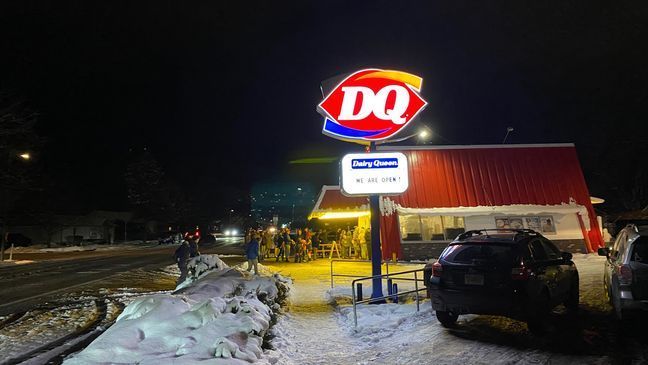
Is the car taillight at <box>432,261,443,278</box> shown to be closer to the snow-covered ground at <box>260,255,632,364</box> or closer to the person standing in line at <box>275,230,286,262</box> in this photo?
the snow-covered ground at <box>260,255,632,364</box>

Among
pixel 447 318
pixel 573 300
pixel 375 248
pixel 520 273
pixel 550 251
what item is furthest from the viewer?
pixel 375 248

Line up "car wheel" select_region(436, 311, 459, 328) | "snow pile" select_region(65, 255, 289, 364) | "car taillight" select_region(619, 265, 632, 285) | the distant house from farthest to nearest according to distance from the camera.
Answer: the distant house, "car wheel" select_region(436, 311, 459, 328), "car taillight" select_region(619, 265, 632, 285), "snow pile" select_region(65, 255, 289, 364)

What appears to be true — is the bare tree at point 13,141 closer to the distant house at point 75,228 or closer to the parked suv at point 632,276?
the distant house at point 75,228

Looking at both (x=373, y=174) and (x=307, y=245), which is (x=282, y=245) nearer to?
(x=307, y=245)

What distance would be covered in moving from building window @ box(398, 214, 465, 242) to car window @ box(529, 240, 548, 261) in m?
13.9

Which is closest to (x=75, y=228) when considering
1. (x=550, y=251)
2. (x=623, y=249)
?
(x=550, y=251)

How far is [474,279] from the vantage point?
272 inches

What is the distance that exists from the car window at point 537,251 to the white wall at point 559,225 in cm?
1431

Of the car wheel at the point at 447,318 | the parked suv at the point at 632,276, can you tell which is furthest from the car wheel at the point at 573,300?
the car wheel at the point at 447,318

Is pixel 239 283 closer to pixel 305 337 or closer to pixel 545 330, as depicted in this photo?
pixel 305 337

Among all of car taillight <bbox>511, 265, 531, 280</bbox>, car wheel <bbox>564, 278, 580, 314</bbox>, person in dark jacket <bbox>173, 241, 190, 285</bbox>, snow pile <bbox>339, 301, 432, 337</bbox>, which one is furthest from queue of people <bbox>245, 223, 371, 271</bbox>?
car taillight <bbox>511, 265, 531, 280</bbox>

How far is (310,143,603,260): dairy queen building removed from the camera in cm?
2139

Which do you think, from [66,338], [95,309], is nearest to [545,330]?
[66,338]

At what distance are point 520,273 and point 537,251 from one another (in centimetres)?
112
